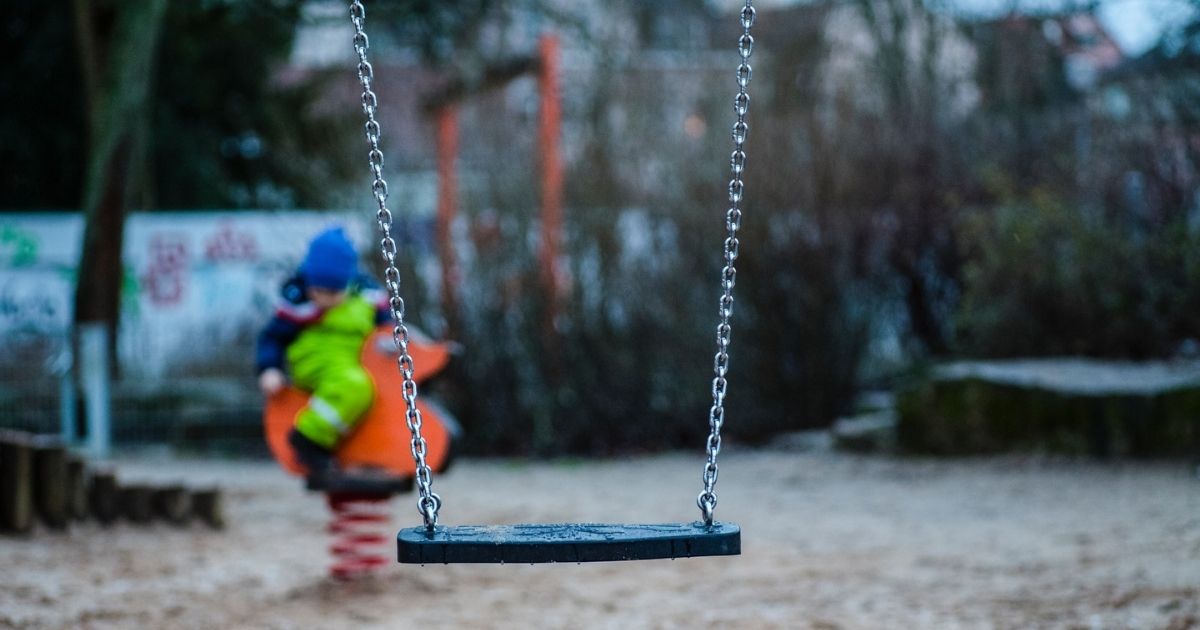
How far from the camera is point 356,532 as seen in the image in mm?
5609

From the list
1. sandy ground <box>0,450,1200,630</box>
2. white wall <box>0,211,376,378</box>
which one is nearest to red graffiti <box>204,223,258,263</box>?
white wall <box>0,211,376,378</box>

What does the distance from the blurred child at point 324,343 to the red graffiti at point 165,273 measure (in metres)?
8.83

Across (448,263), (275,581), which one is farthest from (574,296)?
(275,581)

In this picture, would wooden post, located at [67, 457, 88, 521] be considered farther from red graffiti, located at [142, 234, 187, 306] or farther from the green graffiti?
the green graffiti

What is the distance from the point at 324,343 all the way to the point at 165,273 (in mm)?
9134

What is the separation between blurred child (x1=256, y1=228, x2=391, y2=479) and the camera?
552 cm

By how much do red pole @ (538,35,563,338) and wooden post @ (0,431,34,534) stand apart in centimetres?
484

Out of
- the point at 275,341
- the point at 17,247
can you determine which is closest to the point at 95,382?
the point at 17,247

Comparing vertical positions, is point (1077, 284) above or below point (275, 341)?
above

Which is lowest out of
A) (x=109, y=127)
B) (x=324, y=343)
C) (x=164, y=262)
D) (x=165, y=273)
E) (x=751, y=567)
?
(x=751, y=567)

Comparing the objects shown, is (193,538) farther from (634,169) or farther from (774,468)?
(634,169)

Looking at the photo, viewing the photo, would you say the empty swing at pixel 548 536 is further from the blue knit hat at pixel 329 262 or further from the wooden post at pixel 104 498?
the wooden post at pixel 104 498

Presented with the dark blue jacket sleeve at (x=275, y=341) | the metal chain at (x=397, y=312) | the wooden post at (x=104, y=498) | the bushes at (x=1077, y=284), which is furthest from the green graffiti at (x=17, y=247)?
the metal chain at (x=397, y=312)

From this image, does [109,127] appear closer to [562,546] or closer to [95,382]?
[95,382]
